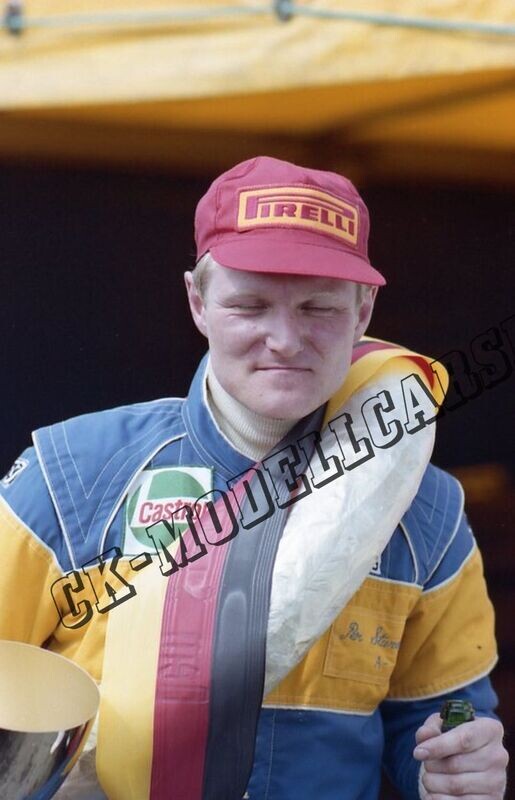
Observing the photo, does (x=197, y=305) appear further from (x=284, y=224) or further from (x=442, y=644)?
(x=442, y=644)

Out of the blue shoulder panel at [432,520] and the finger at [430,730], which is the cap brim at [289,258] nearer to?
the blue shoulder panel at [432,520]

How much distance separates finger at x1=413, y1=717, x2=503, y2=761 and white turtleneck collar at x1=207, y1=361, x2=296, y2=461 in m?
0.40

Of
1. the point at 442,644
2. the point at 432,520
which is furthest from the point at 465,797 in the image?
the point at 432,520

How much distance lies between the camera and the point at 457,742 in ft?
4.59

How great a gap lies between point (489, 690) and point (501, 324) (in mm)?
796

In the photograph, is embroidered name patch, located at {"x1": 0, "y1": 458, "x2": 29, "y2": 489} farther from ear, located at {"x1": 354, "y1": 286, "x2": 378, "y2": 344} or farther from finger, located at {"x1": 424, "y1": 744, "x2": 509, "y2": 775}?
finger, located at {"x1": 424, "y1": 744, "x2": 509, "y2": 775}

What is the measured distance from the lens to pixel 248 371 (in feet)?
4.58

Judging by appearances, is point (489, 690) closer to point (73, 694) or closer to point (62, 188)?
point (73, 694)

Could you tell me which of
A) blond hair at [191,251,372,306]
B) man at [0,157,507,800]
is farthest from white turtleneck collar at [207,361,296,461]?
blond hair at [191,251,372,306]

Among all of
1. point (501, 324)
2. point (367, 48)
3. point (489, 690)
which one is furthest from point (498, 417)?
point (367, 48)

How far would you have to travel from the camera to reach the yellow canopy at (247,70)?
1548mm

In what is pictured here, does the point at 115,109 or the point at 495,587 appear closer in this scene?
the point at 115,109

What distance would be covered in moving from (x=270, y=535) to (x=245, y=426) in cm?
16

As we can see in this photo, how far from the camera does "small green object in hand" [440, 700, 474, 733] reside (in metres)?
1.41
